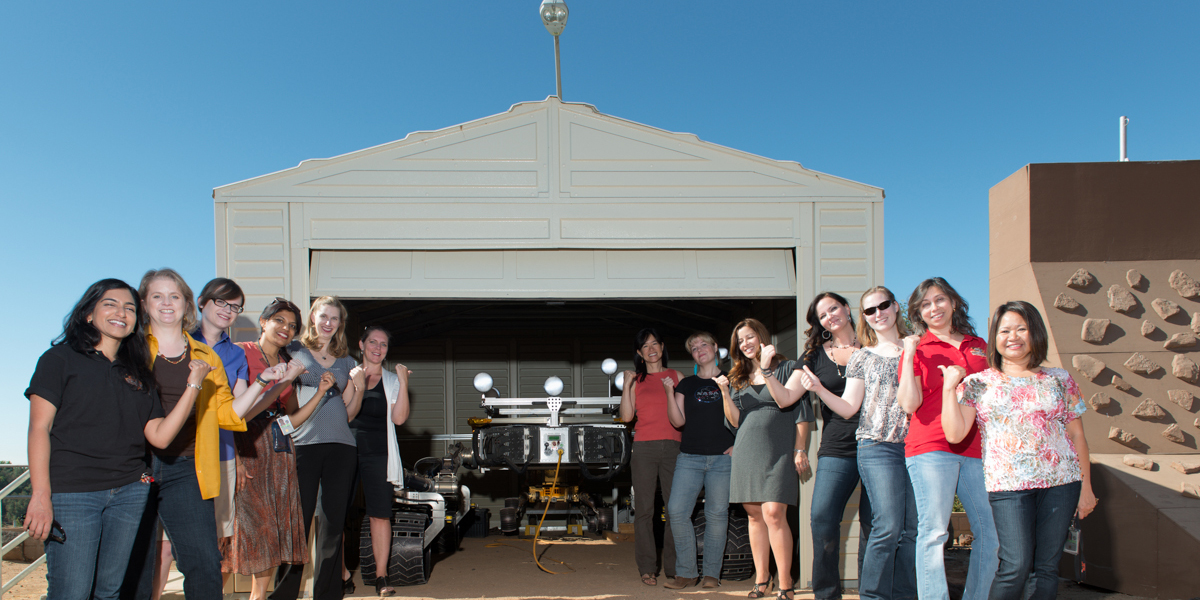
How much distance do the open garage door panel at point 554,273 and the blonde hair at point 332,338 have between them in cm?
67

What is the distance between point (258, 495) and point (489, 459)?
8.38 ft

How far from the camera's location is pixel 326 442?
462 centimetres

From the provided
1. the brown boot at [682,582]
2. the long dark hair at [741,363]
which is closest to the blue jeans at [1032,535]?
the long dark hair at [741,363]

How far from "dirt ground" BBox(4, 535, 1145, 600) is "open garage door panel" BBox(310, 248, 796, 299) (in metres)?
2.12

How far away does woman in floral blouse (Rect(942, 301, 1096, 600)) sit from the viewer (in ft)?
10.7

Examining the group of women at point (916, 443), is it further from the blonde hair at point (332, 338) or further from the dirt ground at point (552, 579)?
the blonde hair at point (332, 338)

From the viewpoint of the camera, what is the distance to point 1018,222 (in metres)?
6.87

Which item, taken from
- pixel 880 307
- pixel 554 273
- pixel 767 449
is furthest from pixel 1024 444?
pixel 554 273

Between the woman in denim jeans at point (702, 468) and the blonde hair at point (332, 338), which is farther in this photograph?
the woman in denim jeans at point (702, 468)

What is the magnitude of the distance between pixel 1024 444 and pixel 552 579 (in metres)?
3.66

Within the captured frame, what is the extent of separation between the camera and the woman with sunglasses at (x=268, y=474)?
4188 millimetres

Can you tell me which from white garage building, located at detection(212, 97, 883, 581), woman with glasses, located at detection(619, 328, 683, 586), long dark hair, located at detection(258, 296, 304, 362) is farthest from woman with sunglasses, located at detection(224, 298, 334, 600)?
woman with glasses, located at detection(619, 328, 683, 586)

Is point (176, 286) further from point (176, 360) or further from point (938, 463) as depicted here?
point (938, 463)

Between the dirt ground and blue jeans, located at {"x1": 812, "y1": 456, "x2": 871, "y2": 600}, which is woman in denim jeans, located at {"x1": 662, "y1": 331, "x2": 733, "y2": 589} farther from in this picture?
blue jeans, located at {"x1": 812, "y1": 456, "x2": 871, "y2": 600}
